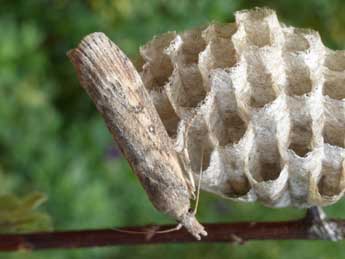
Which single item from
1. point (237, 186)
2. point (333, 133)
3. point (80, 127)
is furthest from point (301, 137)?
point (80, 127)

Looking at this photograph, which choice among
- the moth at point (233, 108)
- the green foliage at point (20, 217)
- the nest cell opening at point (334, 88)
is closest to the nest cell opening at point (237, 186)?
the moth at point (233, 108)

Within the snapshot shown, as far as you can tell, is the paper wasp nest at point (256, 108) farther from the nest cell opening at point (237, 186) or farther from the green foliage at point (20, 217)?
the green foliage at point (20, 217)

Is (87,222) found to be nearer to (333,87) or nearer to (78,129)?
(78,129)

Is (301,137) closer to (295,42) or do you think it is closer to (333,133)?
(333,133)

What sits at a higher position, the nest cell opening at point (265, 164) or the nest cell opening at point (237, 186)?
the nest cell opening at point (265, 164)

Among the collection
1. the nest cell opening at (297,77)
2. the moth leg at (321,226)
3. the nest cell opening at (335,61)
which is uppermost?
the nest cell opening at (297,77)

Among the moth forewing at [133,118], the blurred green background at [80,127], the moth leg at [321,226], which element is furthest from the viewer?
the blurred green background at [80,127]

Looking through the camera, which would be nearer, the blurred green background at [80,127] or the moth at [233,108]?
the moth at [233,108]
